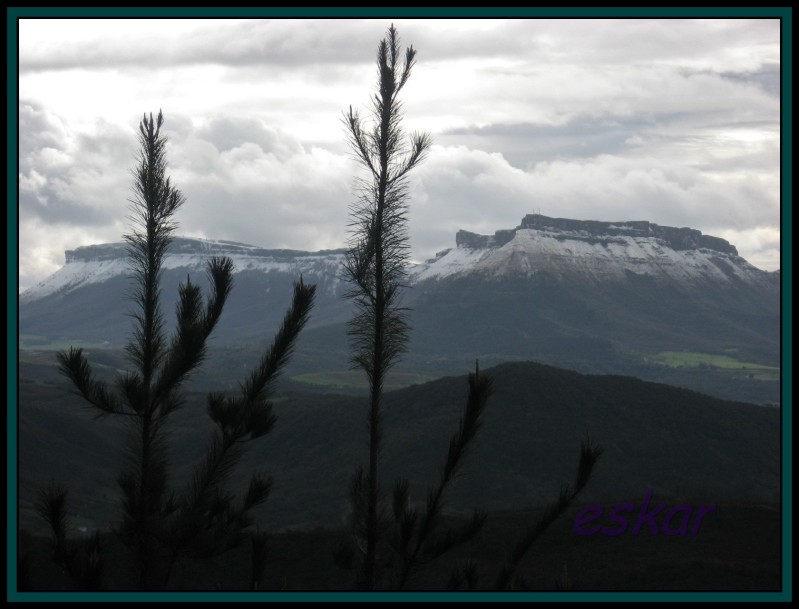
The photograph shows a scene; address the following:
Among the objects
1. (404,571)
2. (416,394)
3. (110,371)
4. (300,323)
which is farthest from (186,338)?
(110,371)

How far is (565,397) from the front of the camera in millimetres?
112625

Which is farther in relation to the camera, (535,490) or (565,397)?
(565,397)

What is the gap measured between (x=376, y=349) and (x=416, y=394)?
105 metres

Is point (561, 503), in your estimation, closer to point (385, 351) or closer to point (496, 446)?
point (385, 351)

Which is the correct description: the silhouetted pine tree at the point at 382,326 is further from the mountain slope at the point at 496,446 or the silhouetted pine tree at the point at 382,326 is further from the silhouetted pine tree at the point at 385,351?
the mountain slope at the point at 496,446

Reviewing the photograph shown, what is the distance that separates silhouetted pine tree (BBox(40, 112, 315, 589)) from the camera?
513 inches

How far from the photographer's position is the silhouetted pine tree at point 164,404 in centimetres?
1304

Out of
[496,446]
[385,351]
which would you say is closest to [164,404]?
[385,351]

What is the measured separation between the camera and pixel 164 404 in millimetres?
13438

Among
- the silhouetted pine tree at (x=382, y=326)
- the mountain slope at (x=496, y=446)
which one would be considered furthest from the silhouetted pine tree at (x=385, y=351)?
the mountain slope at (x=496, y=446)

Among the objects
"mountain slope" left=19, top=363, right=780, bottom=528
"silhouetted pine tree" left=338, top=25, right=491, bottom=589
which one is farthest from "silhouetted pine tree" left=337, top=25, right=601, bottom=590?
"mountain slope" left=19, top=363, right=780, bottom=528

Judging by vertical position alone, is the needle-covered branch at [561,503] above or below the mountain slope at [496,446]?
above
